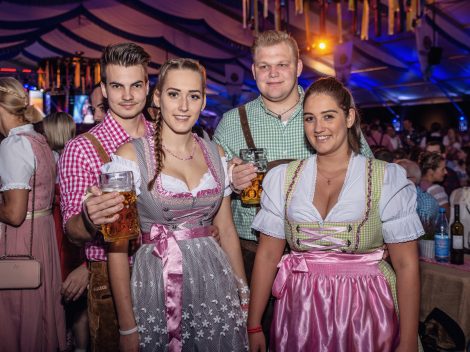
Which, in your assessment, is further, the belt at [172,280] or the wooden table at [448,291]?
the wooden table at [448,291]

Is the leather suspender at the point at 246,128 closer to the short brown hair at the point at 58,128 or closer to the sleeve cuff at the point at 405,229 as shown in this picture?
the sleeve cuff at the point at 405,229

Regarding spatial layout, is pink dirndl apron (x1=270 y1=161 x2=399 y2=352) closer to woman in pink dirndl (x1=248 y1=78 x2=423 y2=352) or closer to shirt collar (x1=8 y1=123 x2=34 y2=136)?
woman in pink dirndl (x1=248 y1=78 x2=423 y2=352)

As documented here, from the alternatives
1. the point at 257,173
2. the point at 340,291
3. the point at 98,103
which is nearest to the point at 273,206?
the point at 257,173

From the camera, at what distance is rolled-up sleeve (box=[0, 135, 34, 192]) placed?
214 cm

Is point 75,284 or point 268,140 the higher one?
point 268,140

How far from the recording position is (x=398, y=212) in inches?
63.8

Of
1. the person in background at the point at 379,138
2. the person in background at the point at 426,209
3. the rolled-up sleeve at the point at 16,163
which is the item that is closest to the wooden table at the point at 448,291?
the person in background at the point at 426,209

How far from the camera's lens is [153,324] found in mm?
1562

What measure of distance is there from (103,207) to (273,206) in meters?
0.66

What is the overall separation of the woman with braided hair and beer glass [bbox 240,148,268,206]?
138 millimetres

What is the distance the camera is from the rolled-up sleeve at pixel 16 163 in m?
2.14

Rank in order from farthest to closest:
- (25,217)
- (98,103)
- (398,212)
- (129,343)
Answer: (98,103), (25,217), (398,212), (129,343)

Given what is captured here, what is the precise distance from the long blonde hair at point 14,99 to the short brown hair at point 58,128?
3.28 feet

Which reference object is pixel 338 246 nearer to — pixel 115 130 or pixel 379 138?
pixel 115 130
